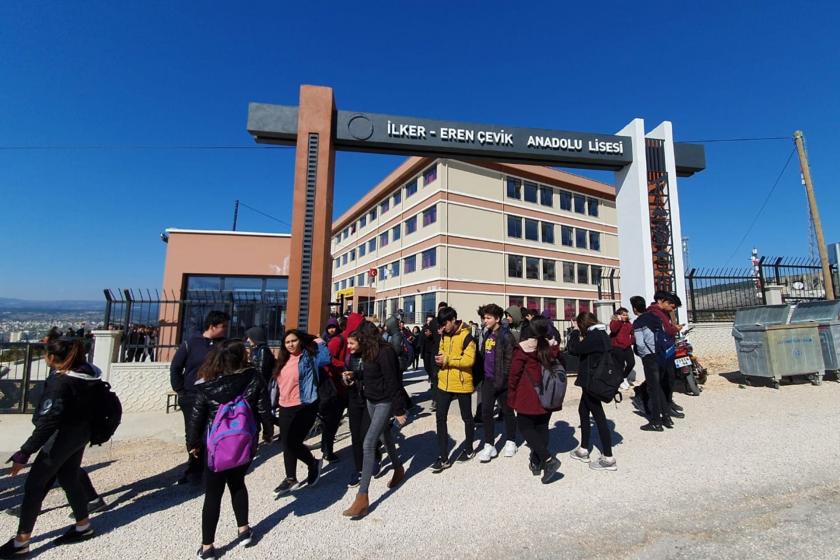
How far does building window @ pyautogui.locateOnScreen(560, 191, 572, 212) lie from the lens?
1435 inches

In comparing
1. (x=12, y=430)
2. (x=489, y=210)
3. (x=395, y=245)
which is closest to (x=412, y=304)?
(x=395, y=245)

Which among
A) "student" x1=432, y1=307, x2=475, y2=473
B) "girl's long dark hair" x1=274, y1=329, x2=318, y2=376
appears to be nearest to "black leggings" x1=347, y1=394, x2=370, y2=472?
"girl's long dark hair" x1=274, y1=329, x2=318, y2=376

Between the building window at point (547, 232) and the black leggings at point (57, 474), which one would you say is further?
the building window at point (547, 232)

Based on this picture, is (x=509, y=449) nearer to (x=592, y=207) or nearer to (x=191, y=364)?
(x=191, y=364)

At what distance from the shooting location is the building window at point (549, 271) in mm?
34562

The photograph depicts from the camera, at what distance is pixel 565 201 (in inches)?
1444

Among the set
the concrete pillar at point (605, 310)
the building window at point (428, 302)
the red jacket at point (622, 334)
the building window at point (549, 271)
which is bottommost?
the red jacket at point (622, 334)

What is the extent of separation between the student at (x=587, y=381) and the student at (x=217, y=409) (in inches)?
138

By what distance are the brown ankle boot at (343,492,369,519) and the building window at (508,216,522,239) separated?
1222 inches

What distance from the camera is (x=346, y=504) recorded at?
12.4 ft

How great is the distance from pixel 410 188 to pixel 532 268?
12417 mm

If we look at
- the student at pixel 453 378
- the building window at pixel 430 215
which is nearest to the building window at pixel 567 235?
the building window at pixel 430 215

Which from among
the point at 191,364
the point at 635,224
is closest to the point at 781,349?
the point at 635,224

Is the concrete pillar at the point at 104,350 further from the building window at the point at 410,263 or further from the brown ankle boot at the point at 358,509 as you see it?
the building window at the point at 410,263
